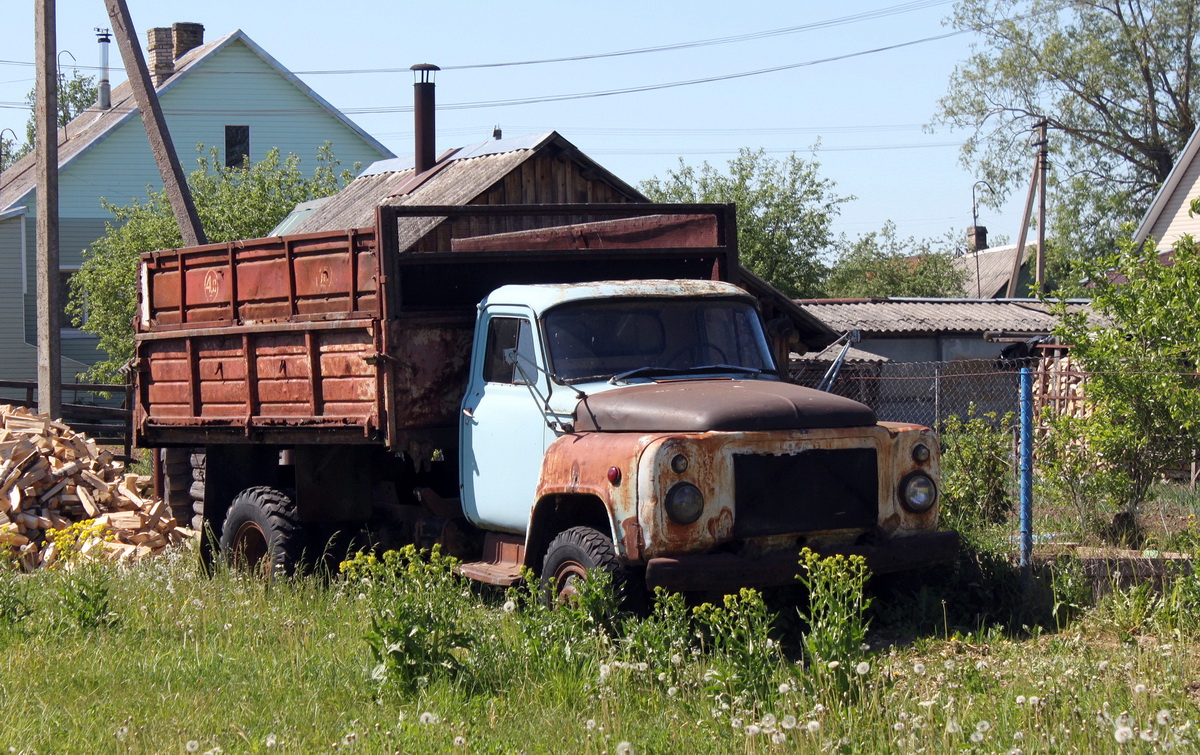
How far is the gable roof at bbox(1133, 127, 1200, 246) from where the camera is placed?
2730 centimetres

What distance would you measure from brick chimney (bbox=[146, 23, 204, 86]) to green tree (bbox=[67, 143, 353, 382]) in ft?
25.1

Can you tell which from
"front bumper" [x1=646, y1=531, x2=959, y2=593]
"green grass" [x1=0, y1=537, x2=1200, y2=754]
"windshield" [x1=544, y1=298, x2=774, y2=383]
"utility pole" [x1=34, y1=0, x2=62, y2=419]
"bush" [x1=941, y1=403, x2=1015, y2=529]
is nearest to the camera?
"green grass" [x1=0, y1=537, x2=1200, y2=754]

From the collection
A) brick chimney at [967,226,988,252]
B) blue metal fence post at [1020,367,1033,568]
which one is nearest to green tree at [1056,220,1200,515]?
blue metal fence post at [1020,367,1033,568]

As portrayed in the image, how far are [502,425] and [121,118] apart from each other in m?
28.8

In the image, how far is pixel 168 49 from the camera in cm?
3606

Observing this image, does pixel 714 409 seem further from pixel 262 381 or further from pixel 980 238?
pixel 980 238

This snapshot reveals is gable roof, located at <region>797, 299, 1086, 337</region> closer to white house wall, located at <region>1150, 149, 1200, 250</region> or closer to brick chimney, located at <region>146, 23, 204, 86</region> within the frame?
white house wall, located at <region>1150, 149, 1200, 250</region>

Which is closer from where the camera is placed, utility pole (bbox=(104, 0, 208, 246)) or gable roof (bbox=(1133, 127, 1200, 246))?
utility pole (bbox=(104, 0, 208, 246))

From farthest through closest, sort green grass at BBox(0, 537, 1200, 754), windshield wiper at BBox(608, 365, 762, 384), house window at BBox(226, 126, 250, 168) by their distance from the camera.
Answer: house window at BBox(226, 126, 250, 168)
windshield wiper at BBox(608, 365, 762, 384)
green grass at BBox(0, 537, 1200, 754)

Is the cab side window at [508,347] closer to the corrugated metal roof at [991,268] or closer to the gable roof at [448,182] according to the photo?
the gable roof at [448,182]

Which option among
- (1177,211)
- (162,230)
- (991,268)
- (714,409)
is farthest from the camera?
(991,268)

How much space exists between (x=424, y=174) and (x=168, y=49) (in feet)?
58.9

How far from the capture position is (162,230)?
1039 inches

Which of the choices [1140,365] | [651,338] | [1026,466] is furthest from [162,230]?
[1026,466]
